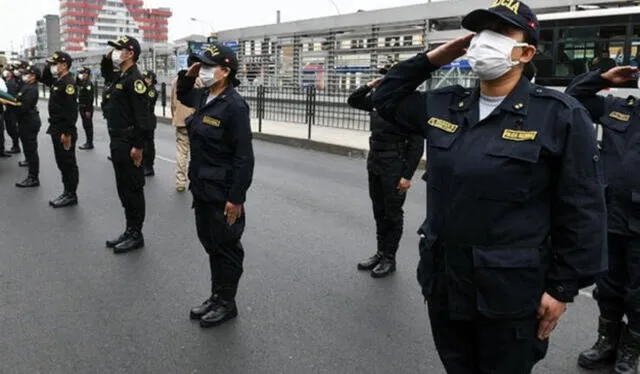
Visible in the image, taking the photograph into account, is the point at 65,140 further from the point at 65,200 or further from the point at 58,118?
the point at 65,200

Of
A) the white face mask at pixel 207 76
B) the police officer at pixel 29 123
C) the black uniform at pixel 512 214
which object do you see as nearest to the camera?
the black uniform at pixel 512 214

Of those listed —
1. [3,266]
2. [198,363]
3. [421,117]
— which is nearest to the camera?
[421,117]

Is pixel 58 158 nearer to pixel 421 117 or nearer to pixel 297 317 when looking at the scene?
pixel 297 317

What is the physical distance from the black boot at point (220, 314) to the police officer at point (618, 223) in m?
2.29

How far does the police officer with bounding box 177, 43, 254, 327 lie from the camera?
3.69 meters

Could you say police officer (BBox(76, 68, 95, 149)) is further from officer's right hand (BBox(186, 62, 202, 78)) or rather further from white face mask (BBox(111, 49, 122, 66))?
officer's right hand (BBox(186, 62, 202, 78))

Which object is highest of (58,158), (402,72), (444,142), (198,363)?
(402,72)

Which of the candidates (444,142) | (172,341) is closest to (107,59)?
(172,341)

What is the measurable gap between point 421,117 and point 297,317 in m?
2.11

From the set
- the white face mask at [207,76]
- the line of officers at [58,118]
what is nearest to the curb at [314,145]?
the line of officers at [58,118]

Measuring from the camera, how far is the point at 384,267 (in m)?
4.80

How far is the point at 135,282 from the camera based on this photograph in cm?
454

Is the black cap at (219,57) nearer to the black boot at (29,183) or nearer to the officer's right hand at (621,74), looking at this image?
the officer's right hand at (621,74)

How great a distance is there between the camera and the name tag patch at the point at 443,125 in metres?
2.07
